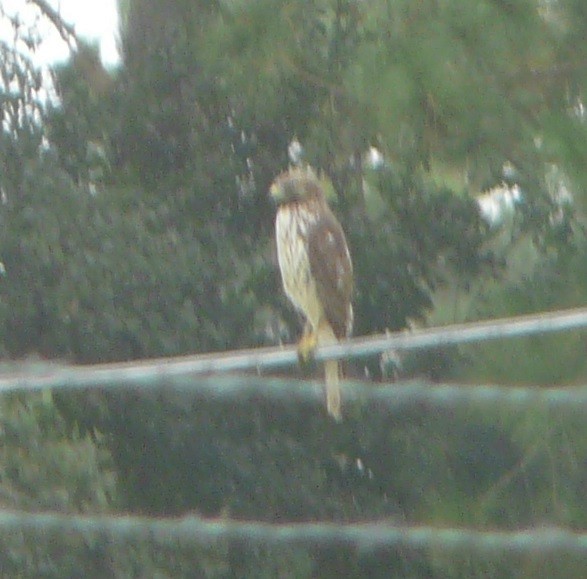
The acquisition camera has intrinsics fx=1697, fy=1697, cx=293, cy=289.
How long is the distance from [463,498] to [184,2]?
318 cm

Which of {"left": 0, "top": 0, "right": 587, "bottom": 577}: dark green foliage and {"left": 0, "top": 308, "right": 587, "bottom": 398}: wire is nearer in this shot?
{"left": 0, "top": 308, "right": 587, "bottom": 398}: wire

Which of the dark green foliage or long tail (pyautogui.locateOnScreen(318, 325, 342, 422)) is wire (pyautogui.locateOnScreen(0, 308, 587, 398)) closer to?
long tail (pyautogui.locateOnScreen(318, 325, 342, 422))

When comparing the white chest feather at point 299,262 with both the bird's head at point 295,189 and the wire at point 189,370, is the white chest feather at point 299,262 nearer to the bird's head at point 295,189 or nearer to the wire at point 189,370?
the bird's head at point 295,189

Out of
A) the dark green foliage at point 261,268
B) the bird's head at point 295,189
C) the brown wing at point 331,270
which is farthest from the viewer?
the dark green foliage at point 261,268

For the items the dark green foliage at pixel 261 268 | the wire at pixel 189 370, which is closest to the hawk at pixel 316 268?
the dark green foliage at pixel 261 268

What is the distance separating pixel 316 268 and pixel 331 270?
0.06 m

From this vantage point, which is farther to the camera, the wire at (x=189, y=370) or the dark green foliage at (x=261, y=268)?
the dark green foliage at (x=261, y=268)

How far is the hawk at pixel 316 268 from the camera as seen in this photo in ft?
20.9

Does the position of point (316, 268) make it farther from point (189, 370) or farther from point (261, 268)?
point (189, 370)

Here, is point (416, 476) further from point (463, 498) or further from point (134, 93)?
point (134, 93)

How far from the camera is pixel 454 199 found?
923 cm

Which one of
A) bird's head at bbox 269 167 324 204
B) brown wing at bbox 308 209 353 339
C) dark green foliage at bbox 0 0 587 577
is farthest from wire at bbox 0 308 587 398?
dark green foliage at bbox 0 0 587 577

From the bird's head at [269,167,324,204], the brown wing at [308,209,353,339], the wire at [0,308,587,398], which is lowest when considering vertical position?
the wire at [0,308,587,398]

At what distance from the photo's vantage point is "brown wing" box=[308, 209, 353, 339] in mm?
6359
